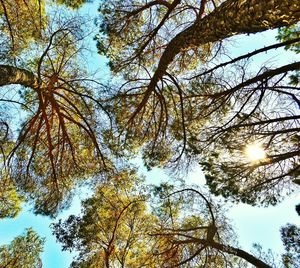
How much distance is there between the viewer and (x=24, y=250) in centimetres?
1148

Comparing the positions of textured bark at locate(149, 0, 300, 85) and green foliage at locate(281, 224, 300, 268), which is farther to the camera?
green foliage at locate(281, 224, 300, 268)

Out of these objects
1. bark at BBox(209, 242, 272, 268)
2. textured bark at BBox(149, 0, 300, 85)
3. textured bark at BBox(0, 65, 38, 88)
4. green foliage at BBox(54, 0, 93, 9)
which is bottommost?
bark at BBox(209, 242, 272, 268)

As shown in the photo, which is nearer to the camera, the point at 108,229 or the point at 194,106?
the point at 194,106

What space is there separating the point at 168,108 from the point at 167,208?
2.35 meters

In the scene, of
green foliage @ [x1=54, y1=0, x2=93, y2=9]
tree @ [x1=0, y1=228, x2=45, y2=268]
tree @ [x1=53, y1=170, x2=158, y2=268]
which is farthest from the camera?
tree @ [x1=0, y1=228, x2=45, y2=268]

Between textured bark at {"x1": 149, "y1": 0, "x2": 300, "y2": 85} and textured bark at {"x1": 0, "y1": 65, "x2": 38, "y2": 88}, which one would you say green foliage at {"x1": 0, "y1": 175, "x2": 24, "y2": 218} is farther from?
textured bark at {"x1": 149, "y1": 0, "x2": 300, "y2": 85}

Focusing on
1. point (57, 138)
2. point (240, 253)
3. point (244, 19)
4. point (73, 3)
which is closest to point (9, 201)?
point (57, 138)

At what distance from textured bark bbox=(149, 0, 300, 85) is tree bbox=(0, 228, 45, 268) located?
9.35 metres

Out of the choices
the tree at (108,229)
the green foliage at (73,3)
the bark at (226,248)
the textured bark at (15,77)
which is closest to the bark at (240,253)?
the bark at (226,248)

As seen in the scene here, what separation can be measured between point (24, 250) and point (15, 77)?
26.0 ft

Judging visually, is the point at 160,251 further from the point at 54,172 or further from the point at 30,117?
the point at 30,117

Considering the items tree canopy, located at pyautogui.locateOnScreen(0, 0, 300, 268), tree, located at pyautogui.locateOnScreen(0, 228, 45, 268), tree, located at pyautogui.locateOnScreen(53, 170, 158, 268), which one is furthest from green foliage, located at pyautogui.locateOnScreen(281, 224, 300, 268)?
tree, located at pyautogui.locateOnScreen(0, 228, 45, 268)

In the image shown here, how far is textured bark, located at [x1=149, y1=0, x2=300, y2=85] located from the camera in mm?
2959

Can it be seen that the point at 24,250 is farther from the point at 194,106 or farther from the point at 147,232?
the point at 194,106
